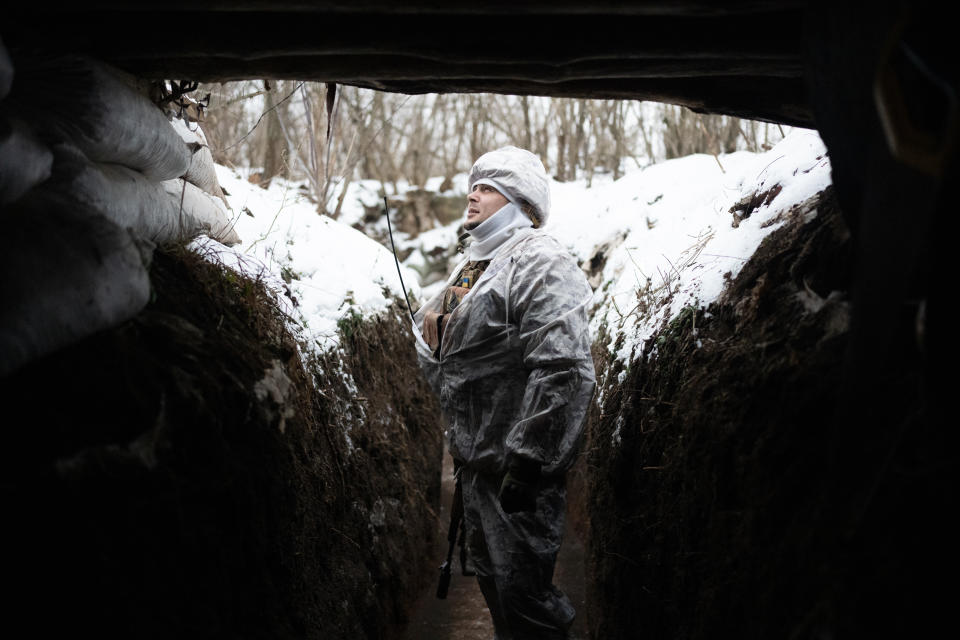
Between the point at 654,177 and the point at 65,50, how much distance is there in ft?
23.0

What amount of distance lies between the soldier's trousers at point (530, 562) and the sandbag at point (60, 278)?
6.06 ft

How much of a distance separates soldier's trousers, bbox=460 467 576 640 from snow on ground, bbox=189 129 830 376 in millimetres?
1091

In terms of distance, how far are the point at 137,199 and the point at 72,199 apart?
0.49 m

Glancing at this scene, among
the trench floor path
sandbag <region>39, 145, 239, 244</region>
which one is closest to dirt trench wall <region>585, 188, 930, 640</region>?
the trench floor path

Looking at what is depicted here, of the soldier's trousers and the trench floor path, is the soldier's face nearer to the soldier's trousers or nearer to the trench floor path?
the soldier's trousers

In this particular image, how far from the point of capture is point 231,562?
2092 millimetres

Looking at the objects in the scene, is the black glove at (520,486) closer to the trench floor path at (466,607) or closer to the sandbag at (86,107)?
the trench floor path at (466,607)

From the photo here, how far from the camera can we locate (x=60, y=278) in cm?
173

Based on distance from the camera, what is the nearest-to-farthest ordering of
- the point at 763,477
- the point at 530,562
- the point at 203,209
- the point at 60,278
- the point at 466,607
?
the point at 60,278 < the point at 763,477 < the point at 530,562 < the point at 203,209 < the point at 466,607

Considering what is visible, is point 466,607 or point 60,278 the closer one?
point 60,278

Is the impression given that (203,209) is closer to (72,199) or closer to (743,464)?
(72,199)

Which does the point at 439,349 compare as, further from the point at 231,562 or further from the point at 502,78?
the point at 231,562

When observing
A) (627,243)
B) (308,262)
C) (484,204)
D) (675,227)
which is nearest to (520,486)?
(484,204)

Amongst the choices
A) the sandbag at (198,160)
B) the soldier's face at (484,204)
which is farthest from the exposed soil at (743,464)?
the sandbag at (198,160)
